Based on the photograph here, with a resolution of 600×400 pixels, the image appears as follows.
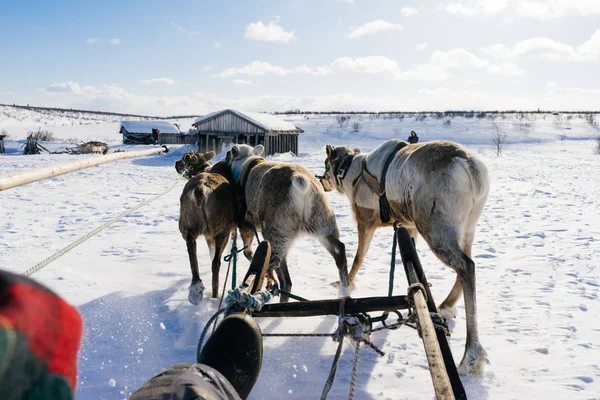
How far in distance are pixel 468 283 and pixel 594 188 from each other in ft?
40.9

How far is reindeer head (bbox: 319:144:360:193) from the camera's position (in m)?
5.33

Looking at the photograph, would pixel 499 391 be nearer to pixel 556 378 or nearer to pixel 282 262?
pixel 556 378

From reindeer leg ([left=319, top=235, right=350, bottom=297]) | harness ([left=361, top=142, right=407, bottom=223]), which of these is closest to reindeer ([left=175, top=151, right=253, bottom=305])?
reindeer leg ([left=319, top=235, right=350, bottom=297])

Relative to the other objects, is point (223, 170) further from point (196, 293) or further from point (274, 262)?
point (274, 262)

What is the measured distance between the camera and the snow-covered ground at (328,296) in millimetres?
2867

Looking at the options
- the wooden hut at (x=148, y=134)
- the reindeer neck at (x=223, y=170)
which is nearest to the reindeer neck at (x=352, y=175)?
the reindeer neck at (x=223, y=170)

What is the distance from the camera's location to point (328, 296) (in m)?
4.66

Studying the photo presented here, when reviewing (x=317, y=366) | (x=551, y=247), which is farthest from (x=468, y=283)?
(x=551, y=247)

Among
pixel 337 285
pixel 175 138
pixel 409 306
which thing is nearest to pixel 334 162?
pixel 337 285

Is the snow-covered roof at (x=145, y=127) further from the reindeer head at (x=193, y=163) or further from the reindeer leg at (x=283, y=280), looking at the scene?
the reindeer leg at (x=283, y=280)

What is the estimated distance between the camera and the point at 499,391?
2.72 metres

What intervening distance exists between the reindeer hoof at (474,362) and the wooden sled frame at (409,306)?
82 cm

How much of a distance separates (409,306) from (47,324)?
1885 mm

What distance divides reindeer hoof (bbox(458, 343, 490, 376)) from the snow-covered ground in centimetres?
6
